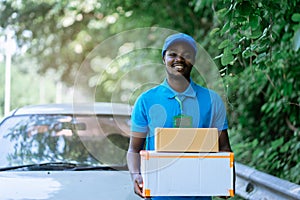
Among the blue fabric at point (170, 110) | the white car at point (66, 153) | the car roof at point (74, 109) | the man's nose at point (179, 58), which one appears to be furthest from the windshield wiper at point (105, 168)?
the man's nose at point (179, 58)

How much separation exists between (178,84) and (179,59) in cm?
16

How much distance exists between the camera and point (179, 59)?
3506mm

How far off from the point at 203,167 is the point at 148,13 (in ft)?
27.4

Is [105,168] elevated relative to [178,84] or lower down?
lower down

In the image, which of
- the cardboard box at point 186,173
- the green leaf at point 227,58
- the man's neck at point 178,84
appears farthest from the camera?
the green leaf at point 227,58

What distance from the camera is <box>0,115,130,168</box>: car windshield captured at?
479cm

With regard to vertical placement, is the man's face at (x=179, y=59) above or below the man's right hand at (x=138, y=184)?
above

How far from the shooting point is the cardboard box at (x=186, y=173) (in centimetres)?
312

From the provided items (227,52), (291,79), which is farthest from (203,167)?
(291,79)

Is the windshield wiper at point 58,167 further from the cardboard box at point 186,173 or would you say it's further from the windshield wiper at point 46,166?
the cardboard box at point 186,173

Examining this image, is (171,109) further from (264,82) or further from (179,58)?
(264,82)

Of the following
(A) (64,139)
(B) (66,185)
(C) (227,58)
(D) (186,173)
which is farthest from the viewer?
(A) (64,139)

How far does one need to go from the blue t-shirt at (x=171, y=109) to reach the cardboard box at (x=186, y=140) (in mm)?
215

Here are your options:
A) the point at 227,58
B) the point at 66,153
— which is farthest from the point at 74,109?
the point at 227,58
